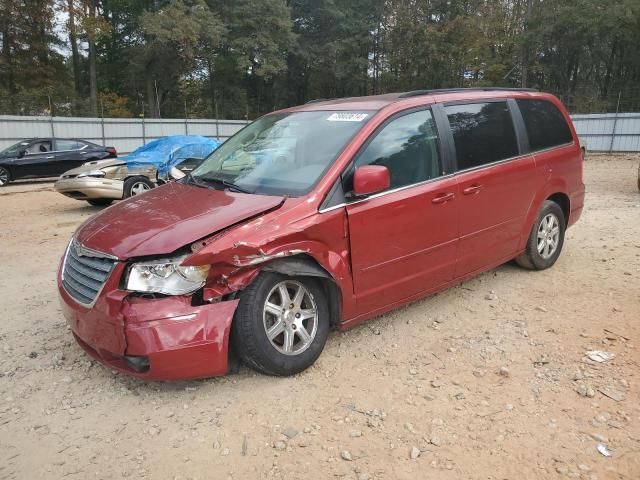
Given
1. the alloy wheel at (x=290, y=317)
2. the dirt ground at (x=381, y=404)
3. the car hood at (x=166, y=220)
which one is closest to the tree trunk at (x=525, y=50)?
the dirt ground at (x=381, y=404)

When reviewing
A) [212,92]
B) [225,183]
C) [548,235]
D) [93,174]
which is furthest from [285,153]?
[212,92]

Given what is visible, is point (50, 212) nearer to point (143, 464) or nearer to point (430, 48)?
point (143, 464)

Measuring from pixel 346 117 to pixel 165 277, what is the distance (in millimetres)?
1790

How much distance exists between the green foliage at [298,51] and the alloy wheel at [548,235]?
76.0ft

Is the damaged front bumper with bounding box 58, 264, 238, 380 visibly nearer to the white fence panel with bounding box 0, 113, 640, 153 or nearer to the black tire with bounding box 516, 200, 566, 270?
the black tire with bounding box 516, 200, 566, 270

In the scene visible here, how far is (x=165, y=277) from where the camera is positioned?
284cm

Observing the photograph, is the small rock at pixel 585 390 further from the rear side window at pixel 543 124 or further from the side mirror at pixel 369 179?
the rear side window at pixel 543 124

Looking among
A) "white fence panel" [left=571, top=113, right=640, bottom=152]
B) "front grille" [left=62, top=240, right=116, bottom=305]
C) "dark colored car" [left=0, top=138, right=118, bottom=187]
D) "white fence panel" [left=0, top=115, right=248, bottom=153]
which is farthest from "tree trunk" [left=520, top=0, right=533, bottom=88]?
"front grille" [left=62, top=240, right=116, bottom=305]

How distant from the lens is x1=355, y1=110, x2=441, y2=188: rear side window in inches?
141

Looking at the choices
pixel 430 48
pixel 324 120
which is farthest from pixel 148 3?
pixel 324 120

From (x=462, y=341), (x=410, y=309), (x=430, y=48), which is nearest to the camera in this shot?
(x=462, y=341)

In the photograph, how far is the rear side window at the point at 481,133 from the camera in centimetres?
407

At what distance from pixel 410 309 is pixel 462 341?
0.64 meters

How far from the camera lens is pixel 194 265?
2.82m
